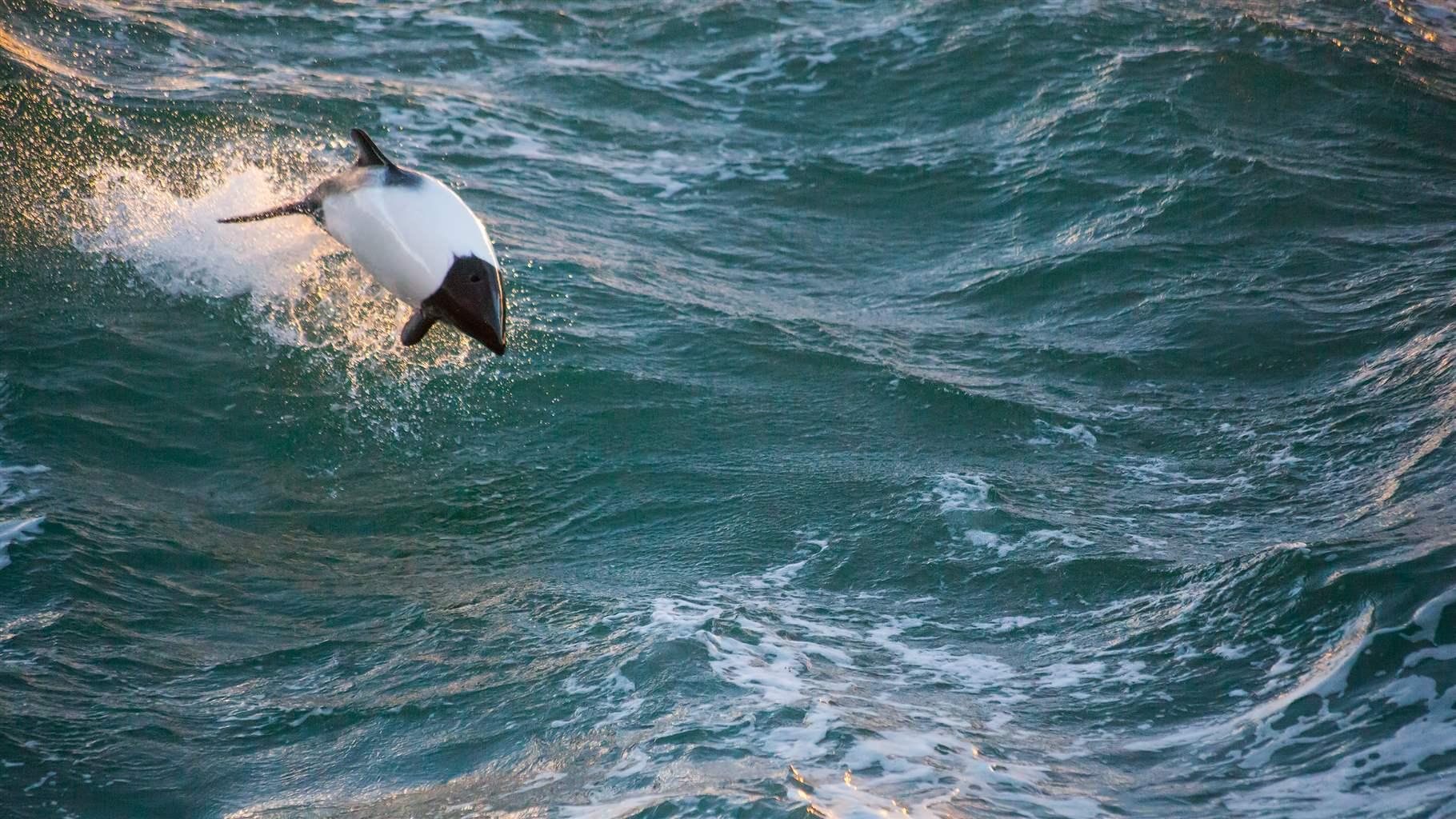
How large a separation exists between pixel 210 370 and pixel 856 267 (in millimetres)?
5925

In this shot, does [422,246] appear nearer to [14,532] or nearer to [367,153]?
[367,153]

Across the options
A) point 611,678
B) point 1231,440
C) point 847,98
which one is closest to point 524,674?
point 611,678

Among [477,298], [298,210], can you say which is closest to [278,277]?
[298,210]

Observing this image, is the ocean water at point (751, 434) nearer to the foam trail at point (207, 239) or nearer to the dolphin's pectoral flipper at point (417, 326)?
the foam trail at point (207, 239)

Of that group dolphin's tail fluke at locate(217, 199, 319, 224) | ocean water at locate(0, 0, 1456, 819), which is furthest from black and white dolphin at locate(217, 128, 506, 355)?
ocean water at locate(0, 0, 1456, 819)

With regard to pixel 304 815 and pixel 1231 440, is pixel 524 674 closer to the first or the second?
pixel 304 815

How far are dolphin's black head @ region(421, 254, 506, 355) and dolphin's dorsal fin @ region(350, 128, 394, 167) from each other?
935 millimetres

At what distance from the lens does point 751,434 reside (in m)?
8.96

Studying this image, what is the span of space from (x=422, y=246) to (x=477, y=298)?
0.41 m

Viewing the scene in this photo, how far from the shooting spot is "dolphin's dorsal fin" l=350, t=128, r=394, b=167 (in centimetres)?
668

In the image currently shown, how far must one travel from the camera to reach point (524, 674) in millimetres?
6125

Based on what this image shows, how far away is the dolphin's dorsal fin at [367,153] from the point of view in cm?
668

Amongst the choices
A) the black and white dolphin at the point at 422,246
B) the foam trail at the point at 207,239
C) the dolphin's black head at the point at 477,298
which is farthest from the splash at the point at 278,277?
the dolphin's black head at the point at 477,298

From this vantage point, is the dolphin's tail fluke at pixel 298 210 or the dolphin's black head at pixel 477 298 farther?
the dolphin's tail fluke at pixel 298 210
